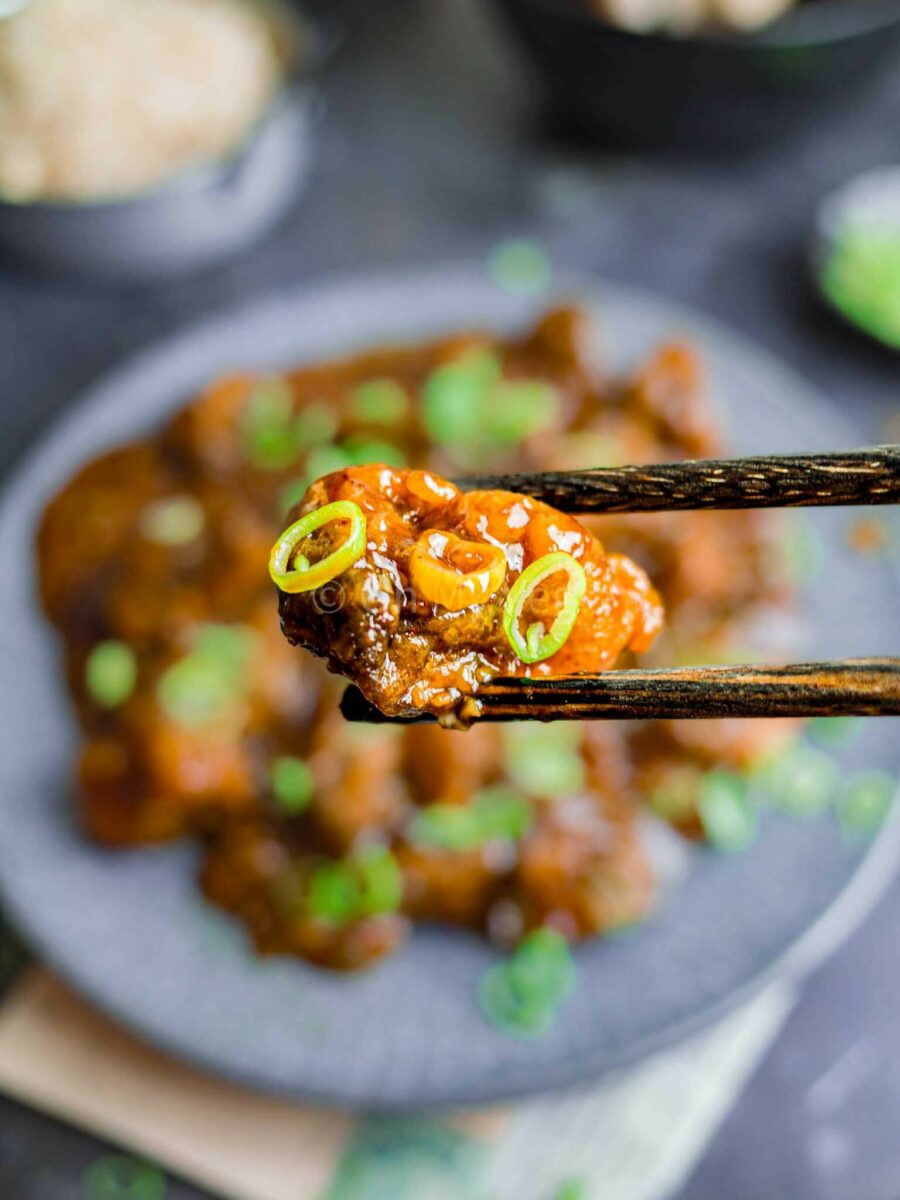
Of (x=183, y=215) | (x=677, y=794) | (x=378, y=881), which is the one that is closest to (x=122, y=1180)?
(x=378, y=881)

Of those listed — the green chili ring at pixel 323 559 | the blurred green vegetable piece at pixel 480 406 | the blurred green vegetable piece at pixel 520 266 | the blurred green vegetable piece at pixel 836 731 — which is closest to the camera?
the green chili ring at pixel 323 559

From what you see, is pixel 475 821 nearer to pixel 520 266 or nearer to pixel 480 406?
pixel 480 406

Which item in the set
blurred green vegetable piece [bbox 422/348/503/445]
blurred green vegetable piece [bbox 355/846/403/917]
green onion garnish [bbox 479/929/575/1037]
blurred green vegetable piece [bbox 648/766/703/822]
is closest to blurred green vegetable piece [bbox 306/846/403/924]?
blurred green vegetable piece [bbox 355/846/403/917]

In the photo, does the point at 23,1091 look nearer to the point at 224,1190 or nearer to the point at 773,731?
the point at 224,1190

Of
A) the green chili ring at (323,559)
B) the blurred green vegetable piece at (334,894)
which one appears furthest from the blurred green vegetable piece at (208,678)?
the green chili ring at (323,559)

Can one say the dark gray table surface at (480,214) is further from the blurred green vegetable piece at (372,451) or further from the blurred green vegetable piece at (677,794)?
the blurred green vegetable piece at (677,794)
